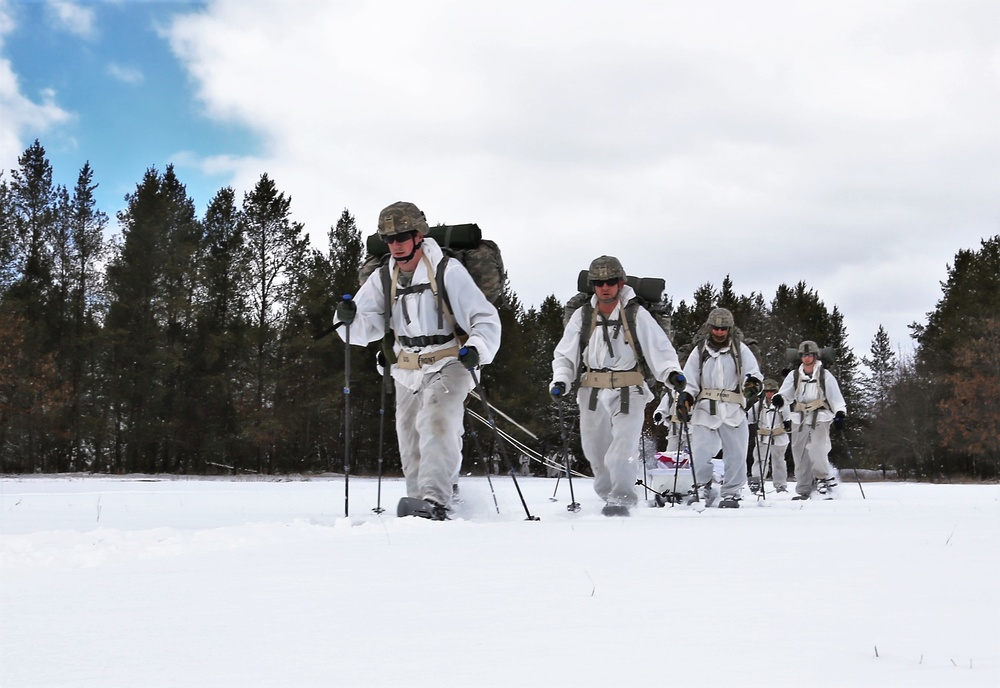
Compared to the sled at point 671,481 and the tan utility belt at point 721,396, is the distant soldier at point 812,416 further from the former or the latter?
the tan utility belt at point 721,396

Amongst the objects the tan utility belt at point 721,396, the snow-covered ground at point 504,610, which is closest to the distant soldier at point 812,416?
the tan utility belt at point 721,396

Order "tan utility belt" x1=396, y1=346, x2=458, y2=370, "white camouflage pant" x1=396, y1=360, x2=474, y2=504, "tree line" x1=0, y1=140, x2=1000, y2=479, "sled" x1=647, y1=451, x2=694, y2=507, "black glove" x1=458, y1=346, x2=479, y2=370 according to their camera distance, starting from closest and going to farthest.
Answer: "black glove" x1=458, y1=346, x2=479, y2=370 < "white camouflage pant" x1=396, y1=360, x2=474, y2=504 < "tan utility belt" x1=396, y1=346, x2=458, y2=370 < "sled" x1=647, y1=451, x2=694, y2=507 < "tree line" x1=0, y1=140, x2=1000, y2=479

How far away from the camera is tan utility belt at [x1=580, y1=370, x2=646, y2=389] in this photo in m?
9.13

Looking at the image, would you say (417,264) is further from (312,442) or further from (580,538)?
(312,442)

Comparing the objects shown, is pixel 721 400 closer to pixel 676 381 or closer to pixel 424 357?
pixel 676 381

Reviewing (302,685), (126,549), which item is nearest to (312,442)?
(126,549)

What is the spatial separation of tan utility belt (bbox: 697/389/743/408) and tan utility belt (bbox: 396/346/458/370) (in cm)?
501

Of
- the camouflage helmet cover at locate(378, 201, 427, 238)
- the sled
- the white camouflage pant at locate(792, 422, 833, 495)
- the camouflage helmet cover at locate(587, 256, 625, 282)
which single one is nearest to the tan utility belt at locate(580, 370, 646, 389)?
the camouflage helmet cover at locate(587, 256, 625, 282)

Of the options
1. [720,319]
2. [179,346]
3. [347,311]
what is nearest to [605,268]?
[347,311]

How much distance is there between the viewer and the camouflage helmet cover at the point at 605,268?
29.6 ft

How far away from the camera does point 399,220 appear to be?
297 inches

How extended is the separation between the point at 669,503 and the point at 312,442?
114 ft

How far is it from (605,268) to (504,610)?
6.47 meters

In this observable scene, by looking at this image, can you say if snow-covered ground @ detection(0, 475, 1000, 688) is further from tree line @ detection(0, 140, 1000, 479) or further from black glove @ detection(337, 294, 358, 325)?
tree line @ detection(0, 140, 1000, 479)
